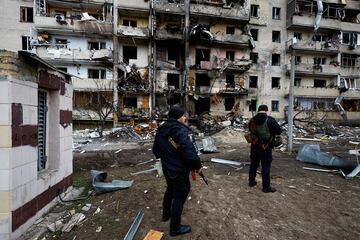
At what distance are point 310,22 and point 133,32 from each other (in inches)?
814

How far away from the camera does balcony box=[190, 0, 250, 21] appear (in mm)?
26734

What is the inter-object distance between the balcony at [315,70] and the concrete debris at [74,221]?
30.1m

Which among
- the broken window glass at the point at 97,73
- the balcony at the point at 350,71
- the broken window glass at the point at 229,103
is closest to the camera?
the broken window glass at the point at 97,73

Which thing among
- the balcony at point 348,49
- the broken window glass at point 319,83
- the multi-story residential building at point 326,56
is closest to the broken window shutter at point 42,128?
the multi-story residential building at point 326,56

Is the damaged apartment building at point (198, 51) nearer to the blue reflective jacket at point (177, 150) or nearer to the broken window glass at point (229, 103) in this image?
the broken window glass at point (229, 103)

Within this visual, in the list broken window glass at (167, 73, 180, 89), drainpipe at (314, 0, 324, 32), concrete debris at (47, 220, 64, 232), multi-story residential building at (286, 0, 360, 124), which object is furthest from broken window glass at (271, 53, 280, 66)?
concrete debris at (47, 220, 64, 232)

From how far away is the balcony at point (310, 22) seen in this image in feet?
98.1

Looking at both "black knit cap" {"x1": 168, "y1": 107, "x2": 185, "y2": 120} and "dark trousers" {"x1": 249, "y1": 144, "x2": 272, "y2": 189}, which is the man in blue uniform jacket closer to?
"black knit cap" {"x1": 168, "y1": 107, "x2": 185, "y2": 120}

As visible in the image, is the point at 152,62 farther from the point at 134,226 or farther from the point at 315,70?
the point at 134,226

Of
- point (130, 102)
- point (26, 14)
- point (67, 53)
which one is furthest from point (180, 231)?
point (26, 14)

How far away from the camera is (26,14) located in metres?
25.2

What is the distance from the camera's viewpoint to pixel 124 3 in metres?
25.3

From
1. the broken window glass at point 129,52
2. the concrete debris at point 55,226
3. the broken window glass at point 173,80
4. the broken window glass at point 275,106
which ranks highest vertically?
the broken window glass at point 129,52

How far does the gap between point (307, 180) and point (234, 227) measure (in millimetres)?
3907
